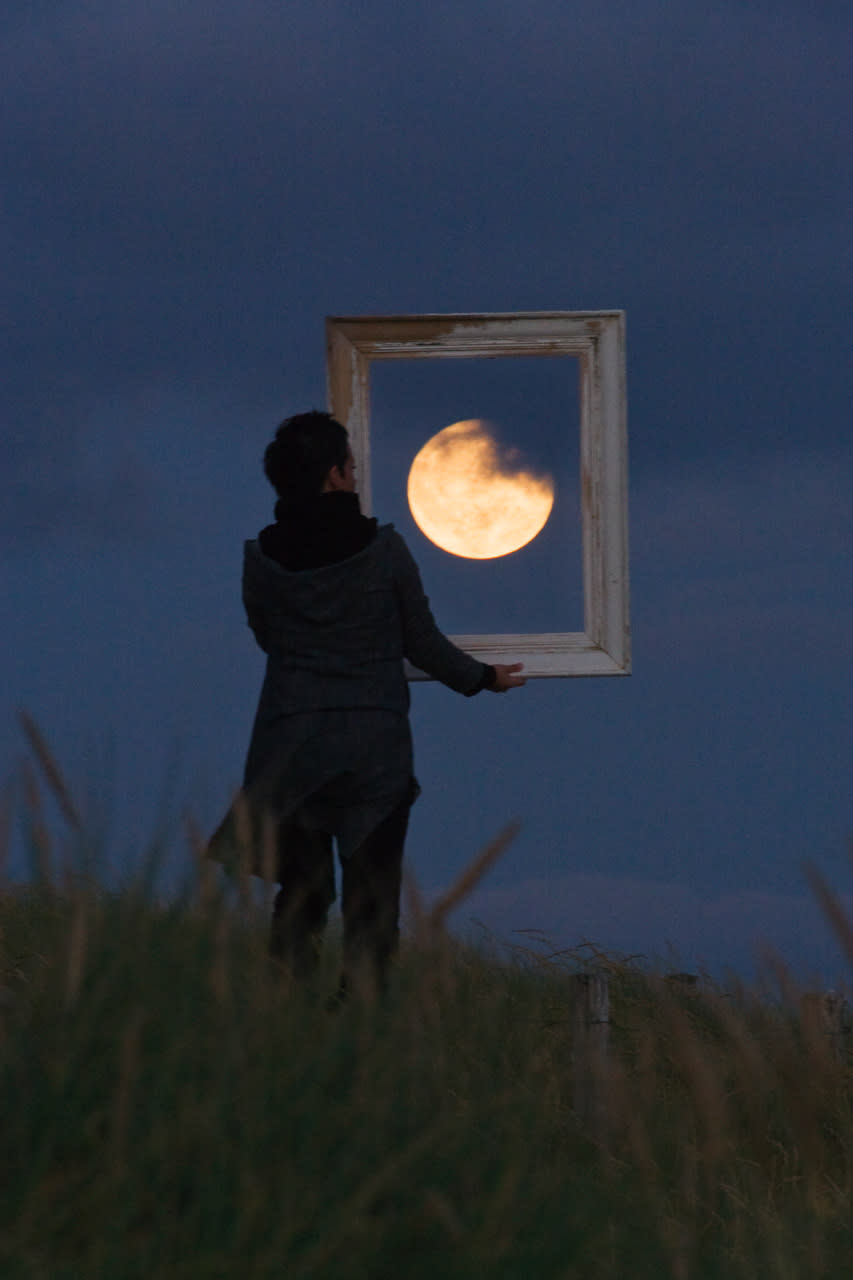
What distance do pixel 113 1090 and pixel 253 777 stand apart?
1750 millimetres

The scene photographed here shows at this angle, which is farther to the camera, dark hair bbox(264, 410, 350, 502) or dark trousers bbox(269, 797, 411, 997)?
dark hair bbox(264, 410, 350, 502)

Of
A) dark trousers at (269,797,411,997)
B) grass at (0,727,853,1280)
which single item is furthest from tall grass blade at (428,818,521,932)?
dark trousers at (269,797,411,997)

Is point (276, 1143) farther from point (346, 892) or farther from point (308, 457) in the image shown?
point (308, 457)

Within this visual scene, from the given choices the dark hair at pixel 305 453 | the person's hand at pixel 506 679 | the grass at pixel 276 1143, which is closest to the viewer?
the grass at pixel 276 1143

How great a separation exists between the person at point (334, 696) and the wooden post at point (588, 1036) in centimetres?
53

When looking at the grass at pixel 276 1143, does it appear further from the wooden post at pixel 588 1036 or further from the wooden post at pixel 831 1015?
the wooden post at pixel 831 1015

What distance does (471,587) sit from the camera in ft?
14.3

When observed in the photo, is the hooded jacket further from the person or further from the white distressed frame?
the white distressed frame

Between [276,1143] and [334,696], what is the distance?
1823 mm

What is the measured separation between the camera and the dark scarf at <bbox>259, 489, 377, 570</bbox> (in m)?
3.84

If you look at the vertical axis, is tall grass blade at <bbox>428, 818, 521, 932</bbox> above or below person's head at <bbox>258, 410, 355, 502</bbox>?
below

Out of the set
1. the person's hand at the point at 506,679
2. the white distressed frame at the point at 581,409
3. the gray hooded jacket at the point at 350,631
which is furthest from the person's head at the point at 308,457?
the person's hand at the point at 506,679

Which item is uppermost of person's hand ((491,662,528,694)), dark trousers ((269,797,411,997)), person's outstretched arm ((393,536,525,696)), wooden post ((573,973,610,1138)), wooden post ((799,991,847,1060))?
person's outstretched arm ((393,536,525,696))

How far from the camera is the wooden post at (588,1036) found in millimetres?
3678
